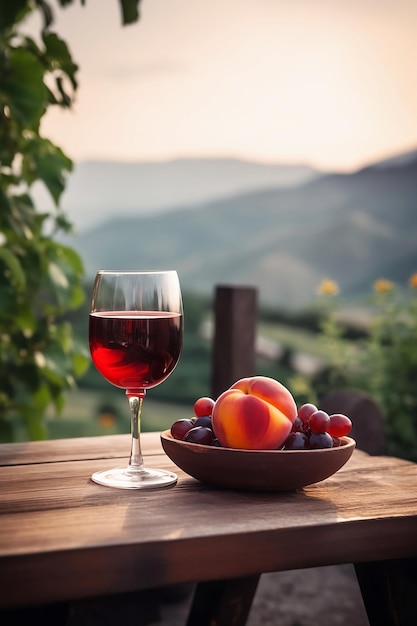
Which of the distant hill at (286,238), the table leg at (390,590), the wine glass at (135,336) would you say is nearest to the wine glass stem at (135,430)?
the wine glass at (135,336)

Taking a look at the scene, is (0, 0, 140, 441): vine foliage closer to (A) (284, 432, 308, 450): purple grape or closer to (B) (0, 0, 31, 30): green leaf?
(B) (0, 0, 31, 30): green leaf

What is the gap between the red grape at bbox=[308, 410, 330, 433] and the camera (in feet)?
3.91

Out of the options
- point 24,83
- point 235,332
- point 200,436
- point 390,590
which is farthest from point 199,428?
point 235,332

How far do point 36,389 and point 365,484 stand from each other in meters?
1.40

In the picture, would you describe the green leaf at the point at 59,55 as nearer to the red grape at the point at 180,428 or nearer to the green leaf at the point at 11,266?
the green leaf at the point at 11,266

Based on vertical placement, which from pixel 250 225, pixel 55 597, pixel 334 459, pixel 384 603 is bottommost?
pixel 384 603

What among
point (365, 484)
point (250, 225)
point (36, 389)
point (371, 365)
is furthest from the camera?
point (250, 225)

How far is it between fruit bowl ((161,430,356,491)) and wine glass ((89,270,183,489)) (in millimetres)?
67

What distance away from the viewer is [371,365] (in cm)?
402

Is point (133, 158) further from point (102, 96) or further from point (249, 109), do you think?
point (249, 109)

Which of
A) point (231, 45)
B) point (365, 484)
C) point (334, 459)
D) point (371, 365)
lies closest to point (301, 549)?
point (334, 459)

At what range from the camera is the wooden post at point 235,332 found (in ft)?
10.4

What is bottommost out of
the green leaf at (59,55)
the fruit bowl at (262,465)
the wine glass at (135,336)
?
the fruit bowl at (262,465)

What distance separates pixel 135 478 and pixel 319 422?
0.90ft
